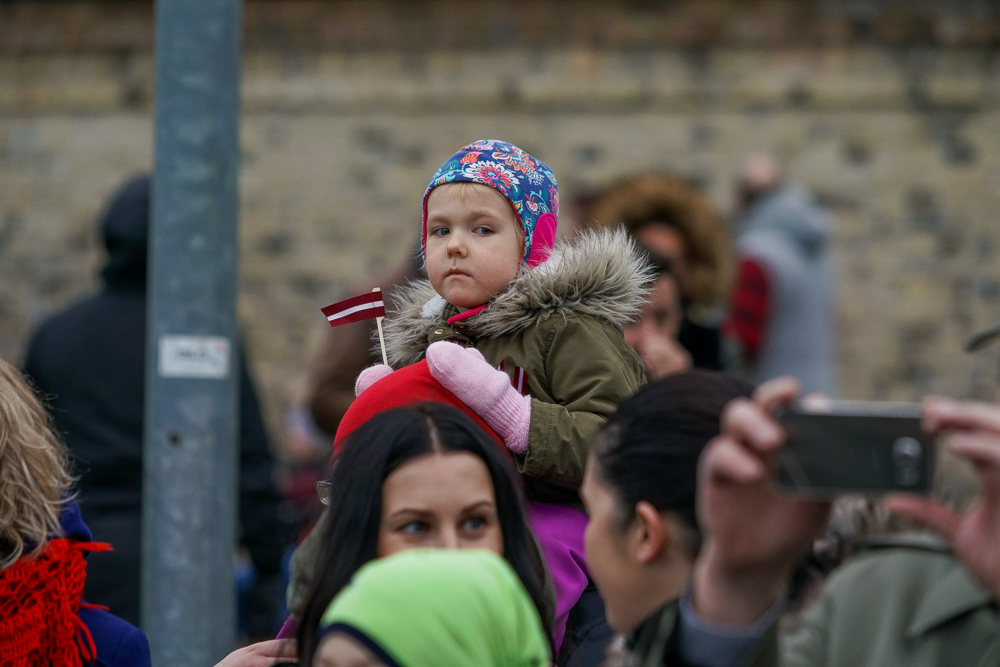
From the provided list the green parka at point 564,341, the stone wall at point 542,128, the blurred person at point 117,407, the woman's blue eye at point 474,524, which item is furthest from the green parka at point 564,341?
the stone wall at point 542,128

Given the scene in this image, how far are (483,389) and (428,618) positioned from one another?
87cm

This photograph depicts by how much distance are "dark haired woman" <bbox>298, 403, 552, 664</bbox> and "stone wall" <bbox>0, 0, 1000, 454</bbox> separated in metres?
8.97

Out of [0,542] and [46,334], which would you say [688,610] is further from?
[46,334]

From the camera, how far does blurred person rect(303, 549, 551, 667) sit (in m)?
1.71

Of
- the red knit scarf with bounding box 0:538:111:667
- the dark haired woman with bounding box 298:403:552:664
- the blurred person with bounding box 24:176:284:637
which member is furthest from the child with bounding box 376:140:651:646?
the blurred person with bounding box 24:176:284:637

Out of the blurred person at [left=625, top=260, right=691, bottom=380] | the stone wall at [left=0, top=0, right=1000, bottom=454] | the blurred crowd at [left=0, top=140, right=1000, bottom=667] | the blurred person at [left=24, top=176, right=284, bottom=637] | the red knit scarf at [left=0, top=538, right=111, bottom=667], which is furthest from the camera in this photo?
the stone wall at [left=0, top=0, right=1000, bottom=454]

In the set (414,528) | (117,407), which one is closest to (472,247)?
(414,528)

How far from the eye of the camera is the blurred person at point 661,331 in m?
4.62

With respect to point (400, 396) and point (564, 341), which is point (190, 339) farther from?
point (564, 341)

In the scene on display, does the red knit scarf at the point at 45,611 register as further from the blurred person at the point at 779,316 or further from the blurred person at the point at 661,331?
the blurred person at the point at 779,316

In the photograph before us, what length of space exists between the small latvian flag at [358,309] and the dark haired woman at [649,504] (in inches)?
41.9

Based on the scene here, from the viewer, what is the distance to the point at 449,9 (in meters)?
11.6

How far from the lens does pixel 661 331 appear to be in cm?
489

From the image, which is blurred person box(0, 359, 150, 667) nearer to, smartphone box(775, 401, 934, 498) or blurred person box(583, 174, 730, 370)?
smartphone box(775, 401, 934, 498)
